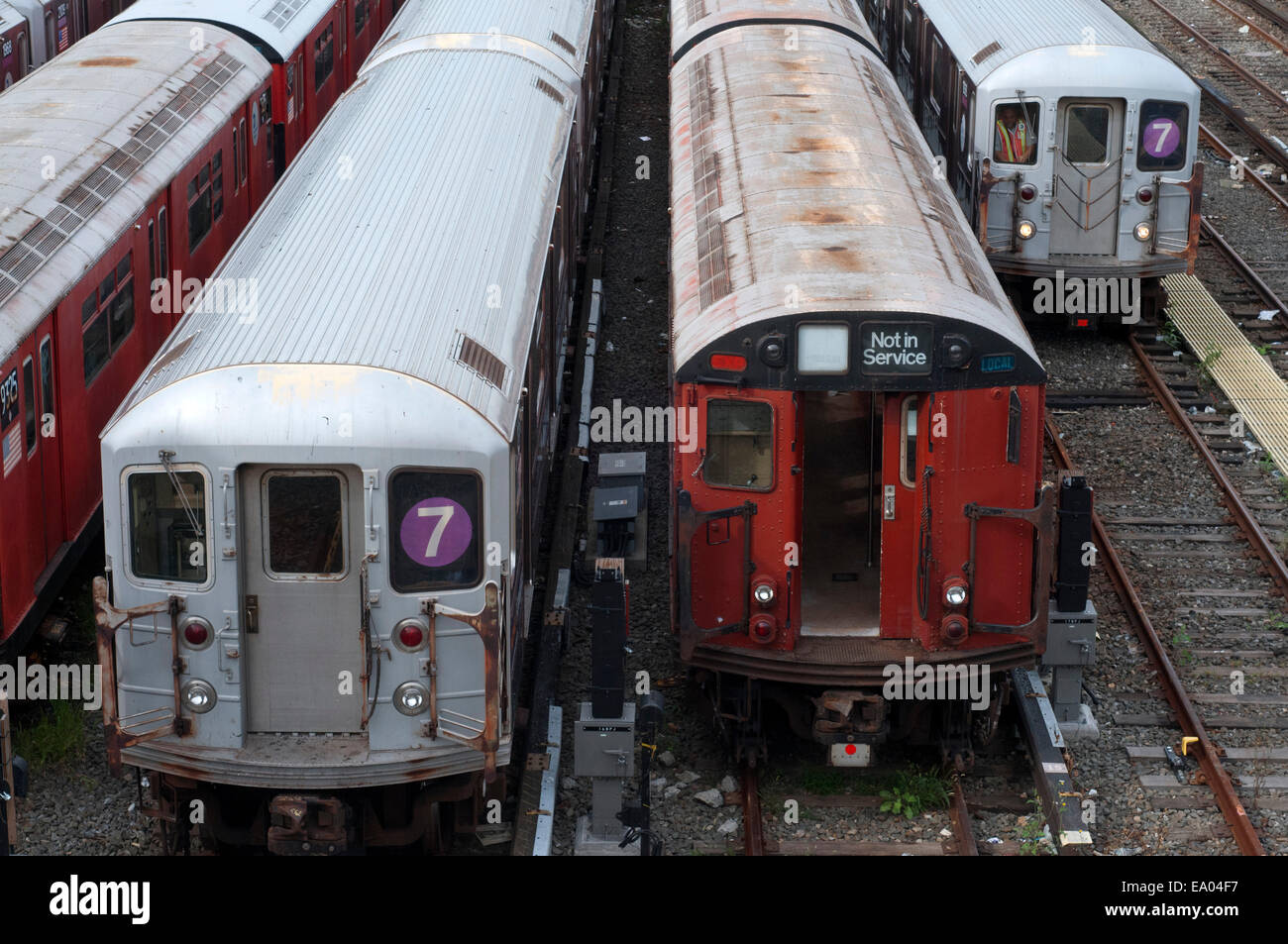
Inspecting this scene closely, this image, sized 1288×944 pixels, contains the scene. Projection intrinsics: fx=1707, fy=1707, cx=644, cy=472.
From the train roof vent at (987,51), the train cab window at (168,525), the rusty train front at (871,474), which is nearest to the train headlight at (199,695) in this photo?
the train cab window at (168,525)

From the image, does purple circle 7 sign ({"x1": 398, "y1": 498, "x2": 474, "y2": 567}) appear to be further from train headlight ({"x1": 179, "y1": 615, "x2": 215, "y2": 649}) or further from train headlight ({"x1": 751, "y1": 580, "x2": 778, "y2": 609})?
train headlight ({"x1": 751, "y1": 580, "x2": 778, "y2": 609})

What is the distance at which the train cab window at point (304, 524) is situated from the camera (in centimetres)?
812

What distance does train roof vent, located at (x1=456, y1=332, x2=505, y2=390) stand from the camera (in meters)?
8.71

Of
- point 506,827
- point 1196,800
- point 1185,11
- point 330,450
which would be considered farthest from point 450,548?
point 1185,11

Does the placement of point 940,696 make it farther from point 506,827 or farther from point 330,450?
point 330,450

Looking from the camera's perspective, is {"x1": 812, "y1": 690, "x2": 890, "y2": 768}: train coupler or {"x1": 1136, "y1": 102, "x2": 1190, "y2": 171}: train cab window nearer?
{"x1": 812, "y1": 690, "x2": 890, "y2": 768}: train coupler

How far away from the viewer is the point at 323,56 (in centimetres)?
1852

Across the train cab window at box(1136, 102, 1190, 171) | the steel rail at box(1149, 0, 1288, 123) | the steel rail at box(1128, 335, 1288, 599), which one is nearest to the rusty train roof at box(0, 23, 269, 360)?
the train cab window at box(1136, 102, 1190, 171)

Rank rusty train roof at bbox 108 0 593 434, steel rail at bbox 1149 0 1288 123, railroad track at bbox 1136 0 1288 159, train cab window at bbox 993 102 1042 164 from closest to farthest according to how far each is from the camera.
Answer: rusty train roof at bbox 108 0 593 434 < train cab window at bbox 993 102 1042 164 < railroad track at bbox 1136 0 1288 159 < steel rail at bbox 1149 0 1288 123

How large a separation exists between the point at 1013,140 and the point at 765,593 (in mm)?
8263

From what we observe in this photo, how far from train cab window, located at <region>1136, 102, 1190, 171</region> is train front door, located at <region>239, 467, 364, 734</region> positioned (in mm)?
10369

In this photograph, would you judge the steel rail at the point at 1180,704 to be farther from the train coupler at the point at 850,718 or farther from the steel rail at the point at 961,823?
the train coupler at the point at 850,718

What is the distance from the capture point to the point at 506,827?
32.1ft

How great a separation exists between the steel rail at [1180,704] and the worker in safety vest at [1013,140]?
13.7 feet
